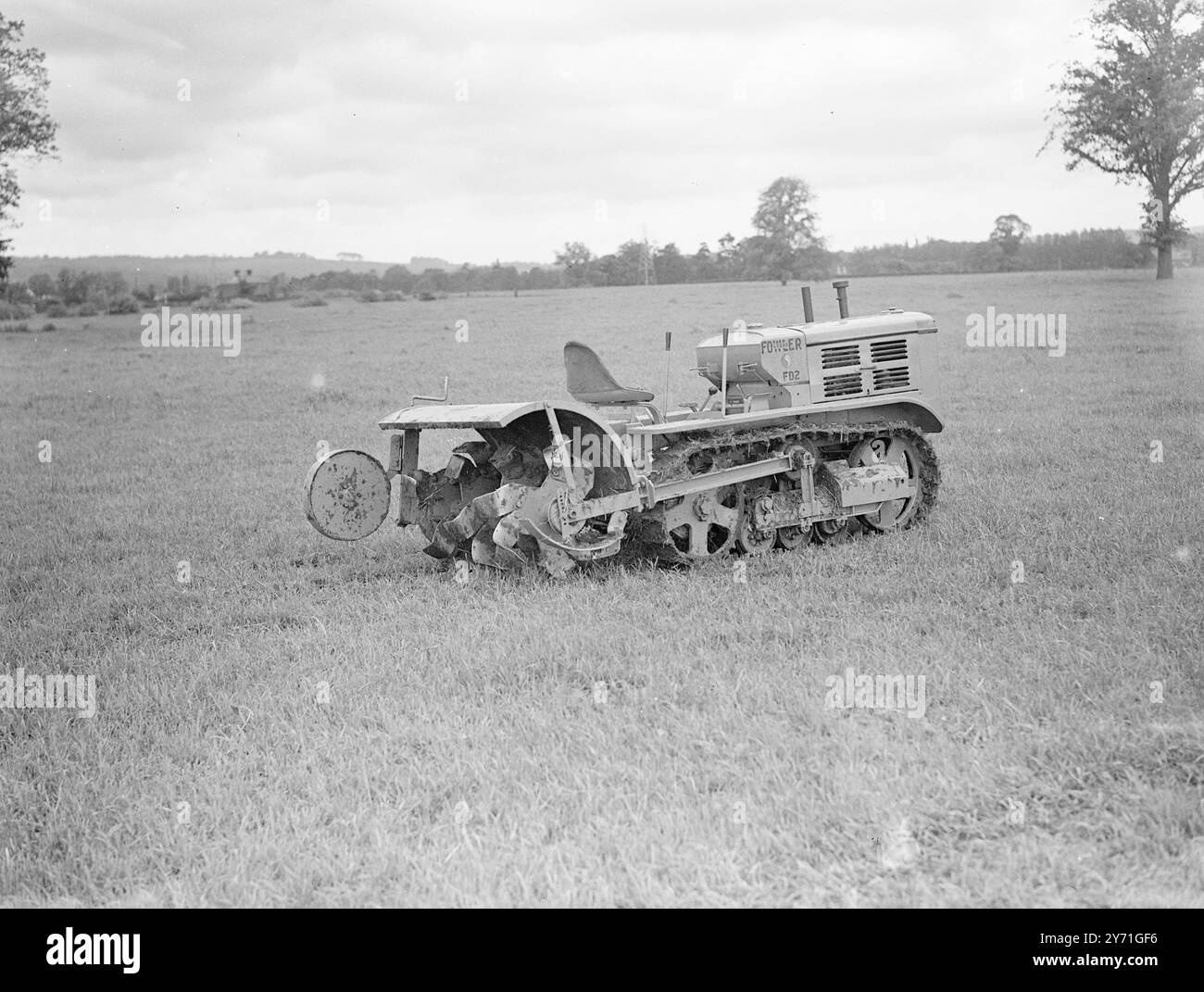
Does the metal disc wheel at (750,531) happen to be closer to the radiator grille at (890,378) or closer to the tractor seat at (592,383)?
the tractor seat at (592,383)

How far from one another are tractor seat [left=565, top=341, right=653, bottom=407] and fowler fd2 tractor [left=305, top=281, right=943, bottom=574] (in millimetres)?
12

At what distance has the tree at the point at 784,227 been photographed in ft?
133

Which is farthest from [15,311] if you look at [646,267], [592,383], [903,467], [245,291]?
[903,467]

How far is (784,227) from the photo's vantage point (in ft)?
135

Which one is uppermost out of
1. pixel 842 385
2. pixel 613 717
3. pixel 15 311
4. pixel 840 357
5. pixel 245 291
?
pixel 245 291

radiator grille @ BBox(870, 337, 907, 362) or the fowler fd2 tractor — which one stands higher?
radiator grille @ BBox(870, 337, 907, 362)

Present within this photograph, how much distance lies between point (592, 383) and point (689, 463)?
3.15ft

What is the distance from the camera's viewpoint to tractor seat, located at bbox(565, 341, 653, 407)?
8.13m

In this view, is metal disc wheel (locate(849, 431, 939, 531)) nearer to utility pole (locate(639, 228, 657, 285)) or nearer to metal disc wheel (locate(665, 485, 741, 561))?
metal disc wheel (locate(665, 485, 741, 561))

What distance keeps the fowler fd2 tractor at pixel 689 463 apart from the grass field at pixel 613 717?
38 centimetres

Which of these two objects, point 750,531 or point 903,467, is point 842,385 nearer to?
point 903,467

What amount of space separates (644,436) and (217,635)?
3035 millimetres

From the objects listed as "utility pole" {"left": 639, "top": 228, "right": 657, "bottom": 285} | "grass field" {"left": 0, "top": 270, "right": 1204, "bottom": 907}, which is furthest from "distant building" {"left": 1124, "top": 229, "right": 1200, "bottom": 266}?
"grass field" {"left": 0, "top": 270, "right": 1204, "bottom": 907}

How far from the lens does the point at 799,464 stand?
823 centimetres
